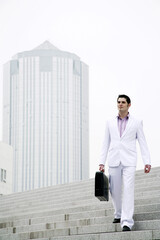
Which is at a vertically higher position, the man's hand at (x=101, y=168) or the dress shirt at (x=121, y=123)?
the dress shirt at (x=121, y=123)

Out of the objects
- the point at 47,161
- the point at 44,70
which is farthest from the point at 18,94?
the point at 47,161

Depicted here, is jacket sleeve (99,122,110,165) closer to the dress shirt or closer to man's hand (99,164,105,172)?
man's hand (99,164,105,172)

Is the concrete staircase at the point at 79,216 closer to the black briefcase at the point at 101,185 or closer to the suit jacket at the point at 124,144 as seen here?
the black briefcase at the point at 101,185

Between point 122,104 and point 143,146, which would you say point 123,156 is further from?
point 122,104

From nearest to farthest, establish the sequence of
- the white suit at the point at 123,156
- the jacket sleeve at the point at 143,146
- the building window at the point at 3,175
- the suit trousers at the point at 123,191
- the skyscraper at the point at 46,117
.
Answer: the suit trousers at the point at 123,191
the white suit at the point at 123,156
the jacket sleeve at the point at 143,146
the building window at the point at 3,175
the skyscraper at the point at 46,117

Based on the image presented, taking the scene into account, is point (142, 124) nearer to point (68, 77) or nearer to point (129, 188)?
point (129, 188)

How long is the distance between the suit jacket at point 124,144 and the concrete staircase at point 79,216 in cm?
84

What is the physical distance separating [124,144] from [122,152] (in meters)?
0.12

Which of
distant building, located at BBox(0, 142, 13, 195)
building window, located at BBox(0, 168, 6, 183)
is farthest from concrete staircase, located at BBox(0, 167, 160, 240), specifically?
building window, located at BBox(0, 168, 6, 183)

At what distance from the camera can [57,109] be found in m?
188

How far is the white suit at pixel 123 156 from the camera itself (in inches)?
289

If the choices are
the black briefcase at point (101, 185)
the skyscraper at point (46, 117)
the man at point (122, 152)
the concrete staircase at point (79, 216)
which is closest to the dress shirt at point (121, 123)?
the man at point (122, 152)

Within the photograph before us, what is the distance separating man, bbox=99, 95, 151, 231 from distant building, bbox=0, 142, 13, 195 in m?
27.8

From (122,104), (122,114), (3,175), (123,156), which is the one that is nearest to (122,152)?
(123,156)
